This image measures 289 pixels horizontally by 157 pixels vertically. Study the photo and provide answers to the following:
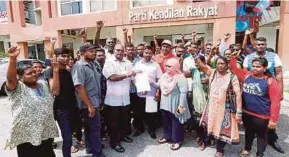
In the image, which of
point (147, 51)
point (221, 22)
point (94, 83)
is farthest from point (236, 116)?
point (221, 22)

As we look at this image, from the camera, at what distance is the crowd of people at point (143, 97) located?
2688mm

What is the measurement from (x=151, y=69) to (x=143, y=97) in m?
0.57

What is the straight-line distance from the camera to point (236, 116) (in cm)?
341

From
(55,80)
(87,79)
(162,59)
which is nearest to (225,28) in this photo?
(162,59)

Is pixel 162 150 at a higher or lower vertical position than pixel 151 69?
lower

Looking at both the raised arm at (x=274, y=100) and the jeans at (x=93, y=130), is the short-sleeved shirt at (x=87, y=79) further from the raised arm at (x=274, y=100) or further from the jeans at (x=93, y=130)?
the raised arm at (x=274, y=100)

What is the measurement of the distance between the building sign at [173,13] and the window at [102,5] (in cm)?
161

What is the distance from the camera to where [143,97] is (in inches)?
174

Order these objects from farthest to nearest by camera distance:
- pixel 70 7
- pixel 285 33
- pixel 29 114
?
pixel 70 7 < pixel 285 33 < pixel 29 114

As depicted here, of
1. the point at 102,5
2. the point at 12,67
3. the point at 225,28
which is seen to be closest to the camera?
the point at 12,67

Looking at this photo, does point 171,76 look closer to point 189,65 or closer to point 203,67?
point 189,65

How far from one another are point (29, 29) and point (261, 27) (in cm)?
1580

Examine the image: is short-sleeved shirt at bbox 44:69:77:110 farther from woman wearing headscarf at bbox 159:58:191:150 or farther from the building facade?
the building facade

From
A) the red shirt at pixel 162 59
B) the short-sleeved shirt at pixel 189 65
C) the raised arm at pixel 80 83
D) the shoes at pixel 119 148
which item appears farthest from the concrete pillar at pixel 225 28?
the raised arm at pixel 80 83
